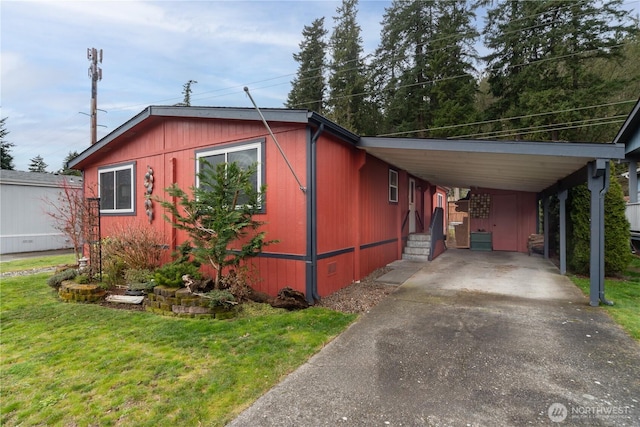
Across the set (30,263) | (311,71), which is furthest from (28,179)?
(311,71)

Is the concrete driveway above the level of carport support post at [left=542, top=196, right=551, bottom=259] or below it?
below

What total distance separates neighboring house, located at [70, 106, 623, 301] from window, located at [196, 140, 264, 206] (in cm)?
2

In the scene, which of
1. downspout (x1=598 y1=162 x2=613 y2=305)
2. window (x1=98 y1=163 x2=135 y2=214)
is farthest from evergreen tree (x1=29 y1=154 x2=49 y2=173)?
downspout (x1=598 y1=162 x2=613 y2=305)

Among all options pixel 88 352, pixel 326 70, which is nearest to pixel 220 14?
pixel 88 352

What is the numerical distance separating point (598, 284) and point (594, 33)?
13.8 metres

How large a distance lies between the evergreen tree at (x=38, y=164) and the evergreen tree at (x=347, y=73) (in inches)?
1147

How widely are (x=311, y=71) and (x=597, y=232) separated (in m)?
20.2

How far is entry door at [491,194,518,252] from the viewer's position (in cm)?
1154

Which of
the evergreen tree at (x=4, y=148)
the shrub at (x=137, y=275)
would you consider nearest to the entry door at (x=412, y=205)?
the shrub at (x=137, y=275)

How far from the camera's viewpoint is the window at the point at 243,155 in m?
5.50

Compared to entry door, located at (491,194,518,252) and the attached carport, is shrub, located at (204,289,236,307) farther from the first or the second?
entry door, located at (491,194,518,252)

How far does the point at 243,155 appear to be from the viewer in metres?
5.76

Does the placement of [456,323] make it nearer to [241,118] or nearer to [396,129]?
[241,118]

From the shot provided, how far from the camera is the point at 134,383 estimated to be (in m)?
2.77
